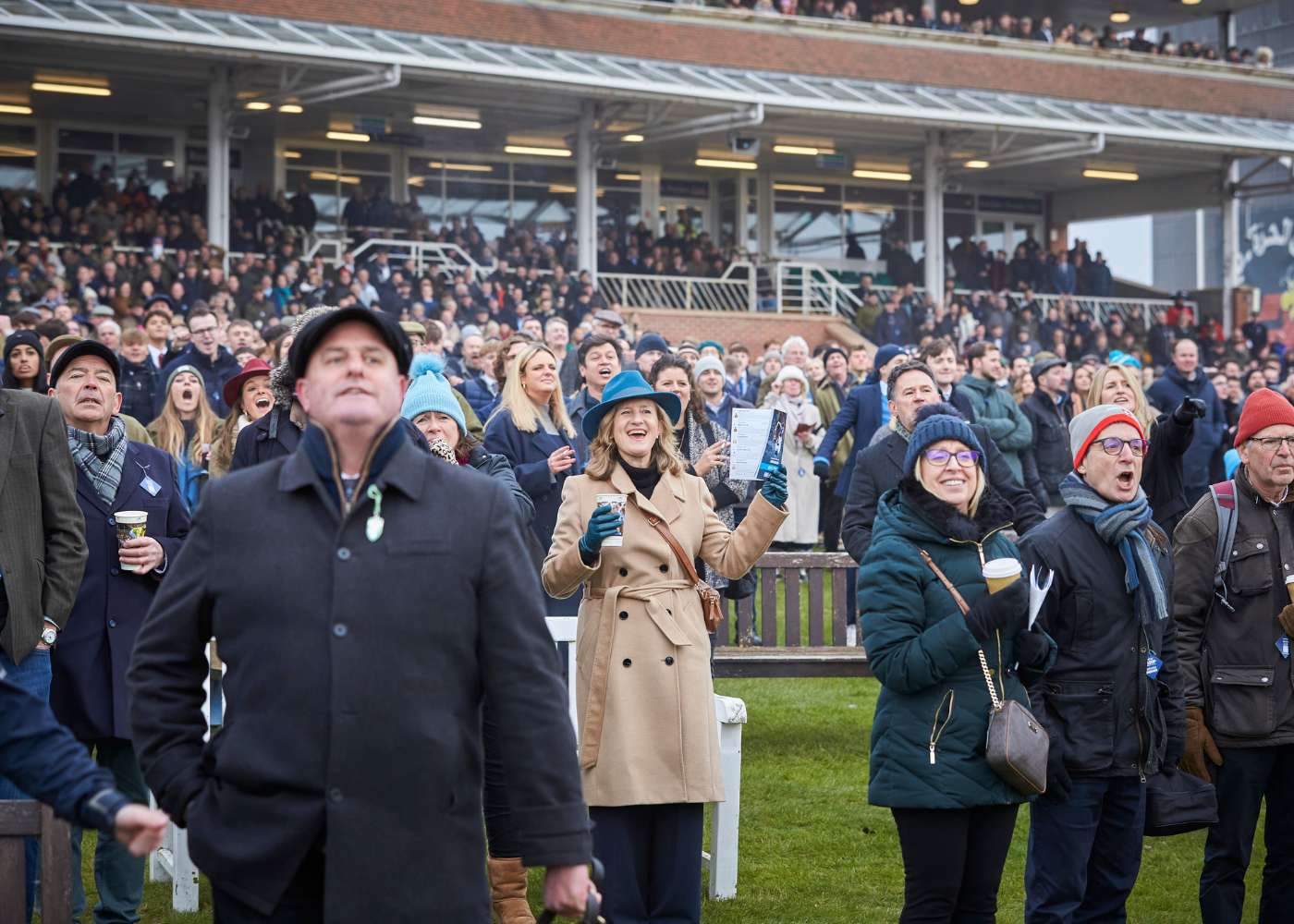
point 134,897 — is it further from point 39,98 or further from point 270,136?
point 270,136

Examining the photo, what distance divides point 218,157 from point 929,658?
923 inches

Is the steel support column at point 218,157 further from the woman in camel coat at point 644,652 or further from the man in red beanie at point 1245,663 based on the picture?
the man in red beanie at point 1245,663

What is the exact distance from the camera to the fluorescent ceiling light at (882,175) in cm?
3741

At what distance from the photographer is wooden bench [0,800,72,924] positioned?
371 centimetres

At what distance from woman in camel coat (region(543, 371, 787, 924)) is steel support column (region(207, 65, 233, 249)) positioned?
21.8 meters

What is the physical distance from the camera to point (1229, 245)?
3772cm

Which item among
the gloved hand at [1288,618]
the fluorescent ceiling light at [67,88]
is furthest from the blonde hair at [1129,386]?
the fluorescent ceiling light at [67,88]

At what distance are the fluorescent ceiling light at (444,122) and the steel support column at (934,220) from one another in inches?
363

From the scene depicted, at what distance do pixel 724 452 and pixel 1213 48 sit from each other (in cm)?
3543

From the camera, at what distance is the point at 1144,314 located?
35.9 meters

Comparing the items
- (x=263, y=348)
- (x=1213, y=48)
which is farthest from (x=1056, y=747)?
(x=1213, y=48)

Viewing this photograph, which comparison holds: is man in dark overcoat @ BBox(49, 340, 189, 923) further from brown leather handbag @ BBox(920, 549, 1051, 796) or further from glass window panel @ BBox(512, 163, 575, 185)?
glass window panel @ BBox(512, 163, 575, 185)

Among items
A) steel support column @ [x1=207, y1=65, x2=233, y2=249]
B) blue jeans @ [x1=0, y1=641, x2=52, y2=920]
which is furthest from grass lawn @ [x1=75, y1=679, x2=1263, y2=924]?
steel support column @ [x1=207, y1=65, x2=233, y2=249]

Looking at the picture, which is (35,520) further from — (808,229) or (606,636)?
(808,229)
